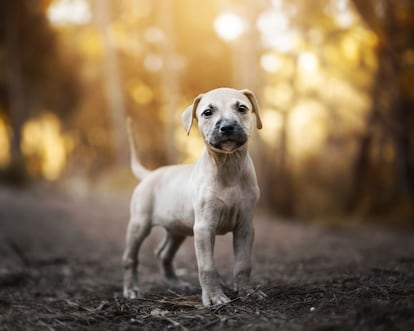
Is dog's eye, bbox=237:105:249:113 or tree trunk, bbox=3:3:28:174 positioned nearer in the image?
dog's eye, bbox=237:105:249:113

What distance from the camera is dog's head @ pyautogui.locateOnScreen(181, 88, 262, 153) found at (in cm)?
407

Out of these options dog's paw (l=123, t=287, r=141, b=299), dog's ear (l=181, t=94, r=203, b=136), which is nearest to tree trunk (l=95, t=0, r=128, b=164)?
dog's paw (l=123, t=287, r=141, b=299)

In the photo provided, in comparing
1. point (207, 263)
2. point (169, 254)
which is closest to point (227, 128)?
point (207, 263)

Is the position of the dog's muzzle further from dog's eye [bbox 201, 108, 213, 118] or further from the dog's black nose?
dog's eye [bbox 201, 108, 213, 118]

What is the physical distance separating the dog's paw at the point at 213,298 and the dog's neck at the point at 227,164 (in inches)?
33.2

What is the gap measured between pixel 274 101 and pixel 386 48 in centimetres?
428

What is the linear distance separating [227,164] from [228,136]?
16.7 inches

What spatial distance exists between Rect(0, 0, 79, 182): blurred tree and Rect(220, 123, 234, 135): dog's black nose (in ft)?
63.1

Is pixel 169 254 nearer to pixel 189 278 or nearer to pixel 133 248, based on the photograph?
pixel 133 248

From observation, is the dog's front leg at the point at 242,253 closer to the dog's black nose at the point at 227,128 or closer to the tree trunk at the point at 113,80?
the dog's black nose at the point at 227,128

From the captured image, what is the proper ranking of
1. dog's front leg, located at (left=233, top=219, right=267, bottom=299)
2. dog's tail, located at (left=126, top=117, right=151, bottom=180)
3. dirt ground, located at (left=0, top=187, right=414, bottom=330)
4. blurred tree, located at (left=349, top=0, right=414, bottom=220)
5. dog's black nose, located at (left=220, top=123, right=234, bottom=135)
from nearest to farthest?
dirt ground, located at (left=0, top=187, right=414, bottom=330) → dog's black nose, located at (left=220, top=123, right=234, bottom=135) → dog's front leg, located at (left=233, top=219, right=267, bottom=299) → dog's tail, located at (left=126, top=117, right=151, bottom=180) → blurred tree, located at (left=349, top=0, right=414, bottom=220)

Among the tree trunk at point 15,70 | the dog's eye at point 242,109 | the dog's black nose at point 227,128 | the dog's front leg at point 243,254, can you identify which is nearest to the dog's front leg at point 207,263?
the dog's front leg at point 243,254

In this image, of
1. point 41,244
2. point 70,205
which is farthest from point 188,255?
point 70,205

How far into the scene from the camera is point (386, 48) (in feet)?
41.6
